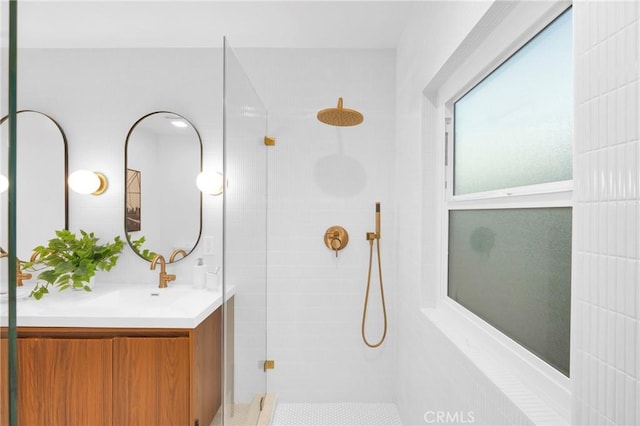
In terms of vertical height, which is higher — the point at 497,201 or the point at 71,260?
the point at 497,201

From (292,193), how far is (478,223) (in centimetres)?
127

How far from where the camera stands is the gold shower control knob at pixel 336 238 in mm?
2232

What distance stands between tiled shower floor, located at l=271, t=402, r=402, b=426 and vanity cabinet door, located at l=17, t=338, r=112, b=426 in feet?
3.15

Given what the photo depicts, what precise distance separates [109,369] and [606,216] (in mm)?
2007

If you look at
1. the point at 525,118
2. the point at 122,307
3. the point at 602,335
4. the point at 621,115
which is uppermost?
the point at 525,118

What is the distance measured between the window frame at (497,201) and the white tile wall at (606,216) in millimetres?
222

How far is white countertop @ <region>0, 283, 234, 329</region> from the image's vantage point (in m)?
1.64

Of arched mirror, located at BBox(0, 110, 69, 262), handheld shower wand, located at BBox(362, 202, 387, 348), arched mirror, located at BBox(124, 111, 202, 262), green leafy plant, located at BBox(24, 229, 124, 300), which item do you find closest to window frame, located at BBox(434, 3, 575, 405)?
handheld shower wand, located at BBox(362, 202, 387, 348)

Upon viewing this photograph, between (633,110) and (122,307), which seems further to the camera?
(122,307)

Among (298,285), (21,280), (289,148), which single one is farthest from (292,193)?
(21,280)

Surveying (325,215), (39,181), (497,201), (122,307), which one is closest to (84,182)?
(39,181)

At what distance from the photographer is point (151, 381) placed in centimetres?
164

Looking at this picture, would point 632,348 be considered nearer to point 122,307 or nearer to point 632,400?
point 632,400

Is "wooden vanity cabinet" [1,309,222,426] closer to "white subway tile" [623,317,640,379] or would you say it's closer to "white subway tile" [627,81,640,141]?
"white subway tile" [623,317,640,379]
